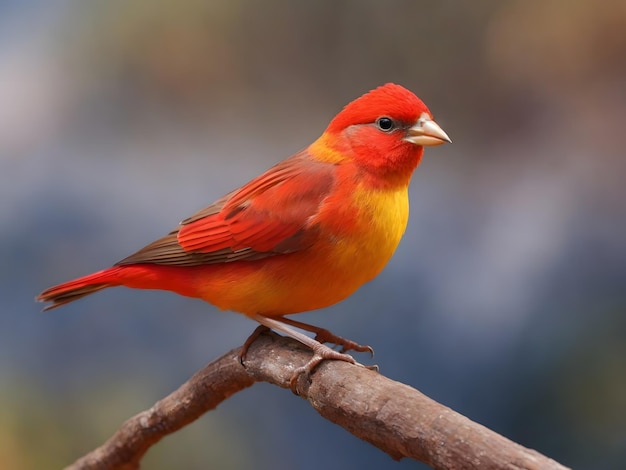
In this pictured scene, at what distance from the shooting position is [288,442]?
301 cm

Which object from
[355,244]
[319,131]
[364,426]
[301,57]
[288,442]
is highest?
[301,57]

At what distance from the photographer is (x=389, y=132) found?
194cm

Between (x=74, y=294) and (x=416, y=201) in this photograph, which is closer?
(x=74, y=294)

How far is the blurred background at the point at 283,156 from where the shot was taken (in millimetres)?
2891

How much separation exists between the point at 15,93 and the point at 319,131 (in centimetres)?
122

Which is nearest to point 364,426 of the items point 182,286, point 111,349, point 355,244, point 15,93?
point 355,244

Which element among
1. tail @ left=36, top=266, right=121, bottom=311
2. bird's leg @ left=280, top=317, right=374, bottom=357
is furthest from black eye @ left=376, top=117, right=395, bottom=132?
tail @ left=36, top=266, right=121, bottom=311

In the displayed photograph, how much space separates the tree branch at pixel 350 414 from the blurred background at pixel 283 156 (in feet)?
2.39

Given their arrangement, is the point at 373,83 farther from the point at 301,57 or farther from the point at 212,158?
the point at 212,158

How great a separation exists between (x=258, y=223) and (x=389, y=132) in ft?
1.31

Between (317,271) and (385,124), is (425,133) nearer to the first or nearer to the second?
(385,124)

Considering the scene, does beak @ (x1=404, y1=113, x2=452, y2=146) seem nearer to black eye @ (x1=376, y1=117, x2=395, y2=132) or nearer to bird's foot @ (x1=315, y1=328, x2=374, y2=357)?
black eye @ (x1=376, y1=117, x2=395, y2=132)

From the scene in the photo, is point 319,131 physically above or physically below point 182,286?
above

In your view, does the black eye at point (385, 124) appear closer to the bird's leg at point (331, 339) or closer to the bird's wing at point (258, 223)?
the bird's wing at point (258, 223)
